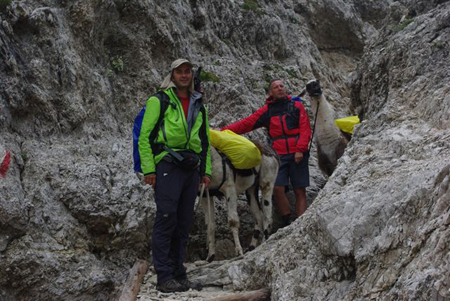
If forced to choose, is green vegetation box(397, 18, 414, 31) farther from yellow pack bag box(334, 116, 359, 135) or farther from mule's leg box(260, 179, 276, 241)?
mule's leg box(260, 179, 276, 241)

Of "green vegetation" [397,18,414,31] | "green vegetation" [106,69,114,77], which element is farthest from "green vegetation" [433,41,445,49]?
"green vegetation" [106,69,114,77]

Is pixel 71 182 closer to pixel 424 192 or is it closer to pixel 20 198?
pixel 20 198

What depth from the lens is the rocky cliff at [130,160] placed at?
13.2 ft

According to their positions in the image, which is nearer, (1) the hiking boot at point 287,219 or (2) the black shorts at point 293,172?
(2) the black shorts at point 293,172

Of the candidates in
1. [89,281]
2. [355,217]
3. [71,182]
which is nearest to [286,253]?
[355,217]

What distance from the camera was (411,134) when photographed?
565 centimetres

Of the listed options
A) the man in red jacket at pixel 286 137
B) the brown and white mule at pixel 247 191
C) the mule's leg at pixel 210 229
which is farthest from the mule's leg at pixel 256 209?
the mule's leg at pixel 210 229

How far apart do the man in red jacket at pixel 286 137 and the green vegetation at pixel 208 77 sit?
270 cm

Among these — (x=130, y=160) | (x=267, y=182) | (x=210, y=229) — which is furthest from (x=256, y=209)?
(x=130, y=160)

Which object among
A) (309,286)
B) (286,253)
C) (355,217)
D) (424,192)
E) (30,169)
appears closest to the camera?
(424,192)

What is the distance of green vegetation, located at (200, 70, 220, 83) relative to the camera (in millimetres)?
12030

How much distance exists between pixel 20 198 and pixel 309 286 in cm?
446

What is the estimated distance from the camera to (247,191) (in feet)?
31.0

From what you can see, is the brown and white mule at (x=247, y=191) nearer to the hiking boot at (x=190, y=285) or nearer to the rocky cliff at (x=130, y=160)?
the rocky cliff at (x=130, y=160)
